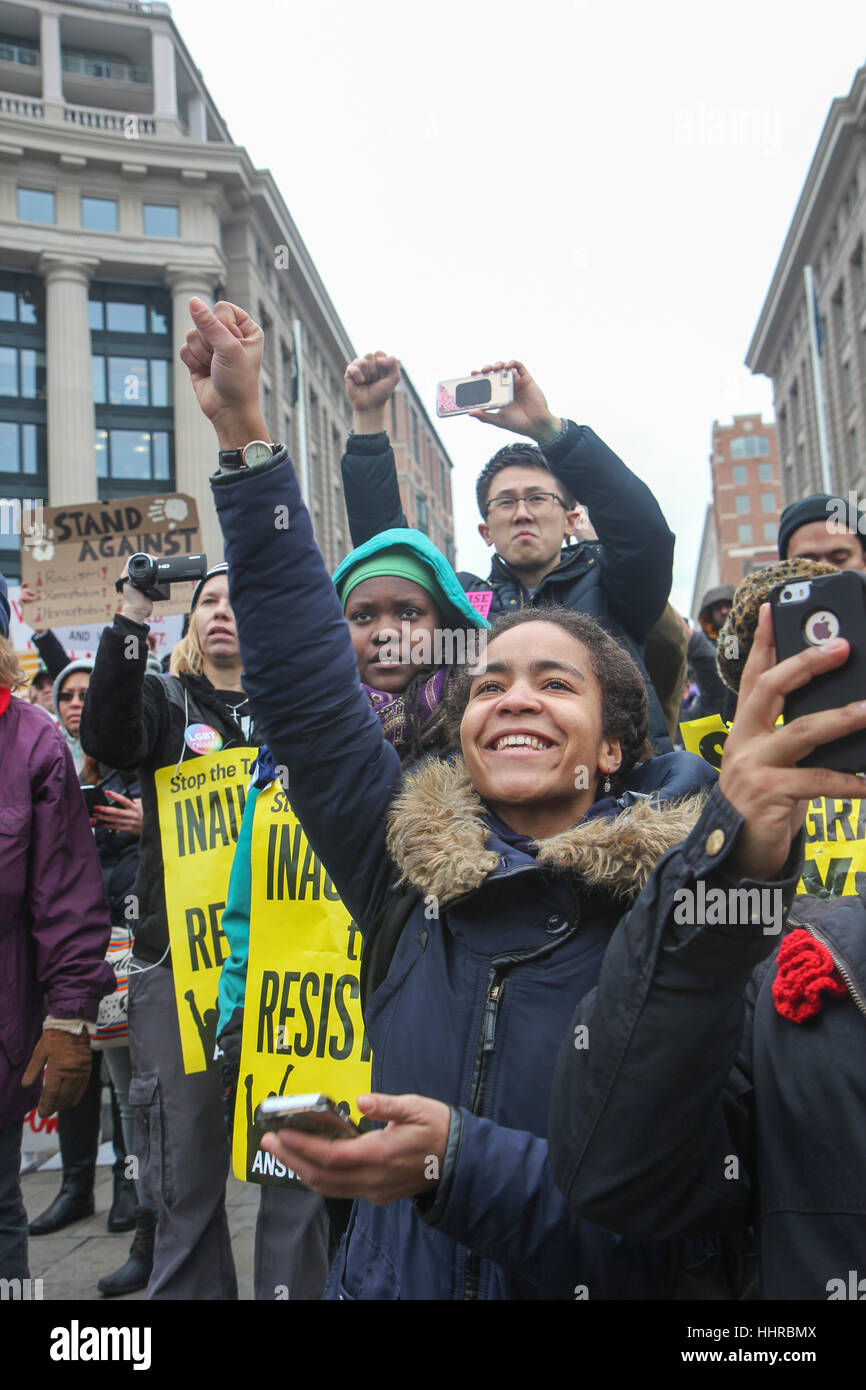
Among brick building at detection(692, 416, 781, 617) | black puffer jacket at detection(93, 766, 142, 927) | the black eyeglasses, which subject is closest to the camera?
the black eyeglasses

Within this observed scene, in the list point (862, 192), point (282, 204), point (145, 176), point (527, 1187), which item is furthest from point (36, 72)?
point (527, 1187)

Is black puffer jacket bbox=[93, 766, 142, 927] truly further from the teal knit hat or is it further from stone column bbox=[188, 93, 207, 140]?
stone column bbox=[188, 93, 207, 140]

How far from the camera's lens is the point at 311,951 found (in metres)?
2.55

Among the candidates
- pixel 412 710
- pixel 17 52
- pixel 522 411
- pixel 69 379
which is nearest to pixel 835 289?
pixel 69 379

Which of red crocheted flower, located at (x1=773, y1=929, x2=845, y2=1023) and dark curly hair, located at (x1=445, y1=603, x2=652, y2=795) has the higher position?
dark curly hair, located at (x1=445, y1=603, x2=652, y2=795)

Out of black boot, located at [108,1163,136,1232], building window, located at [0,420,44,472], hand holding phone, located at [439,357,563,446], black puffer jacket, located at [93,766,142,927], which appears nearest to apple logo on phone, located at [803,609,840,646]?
hand holding phone, located at [439,357,563,446]

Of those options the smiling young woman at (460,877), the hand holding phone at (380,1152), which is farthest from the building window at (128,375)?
the hand holding phone at (380,1152)

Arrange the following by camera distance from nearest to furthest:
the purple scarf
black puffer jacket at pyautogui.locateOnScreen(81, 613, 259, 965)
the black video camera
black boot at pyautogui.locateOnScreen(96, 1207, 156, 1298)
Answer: the purple scarf < black puffer jacket at pyautogui.locateOnScreen(81, 613, 259, 965) < the black video camera < black boot at pyautogui.locateOnScreen(96, 1207, 156, 1298)

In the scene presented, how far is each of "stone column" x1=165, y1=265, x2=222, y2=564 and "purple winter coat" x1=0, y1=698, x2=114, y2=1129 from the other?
30022 mm

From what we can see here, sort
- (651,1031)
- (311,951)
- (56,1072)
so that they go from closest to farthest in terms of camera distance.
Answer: (651,1031) < (311,951) < (56,1072)

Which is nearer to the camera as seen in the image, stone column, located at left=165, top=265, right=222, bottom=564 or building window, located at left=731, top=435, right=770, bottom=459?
stone column, located at left=165, top=265, right=222, bottom=564

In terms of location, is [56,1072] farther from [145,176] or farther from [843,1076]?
[145,176]

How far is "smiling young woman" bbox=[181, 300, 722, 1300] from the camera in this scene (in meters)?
1.32
